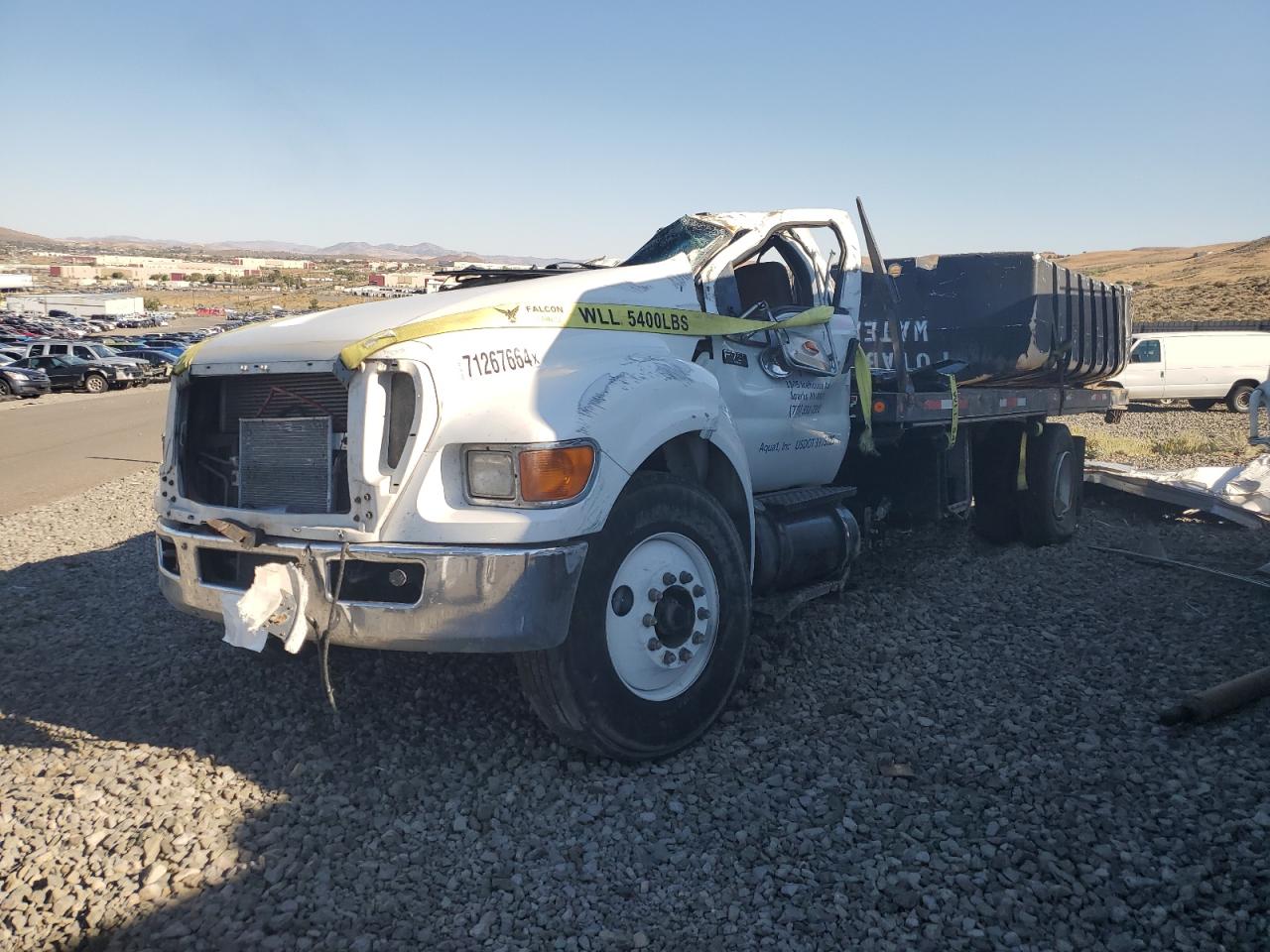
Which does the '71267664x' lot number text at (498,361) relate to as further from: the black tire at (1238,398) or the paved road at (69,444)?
the black tire at (1238,398)

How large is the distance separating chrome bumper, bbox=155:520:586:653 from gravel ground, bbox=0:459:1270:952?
0.64 meters

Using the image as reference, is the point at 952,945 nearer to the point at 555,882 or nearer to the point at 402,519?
the point at 555,882

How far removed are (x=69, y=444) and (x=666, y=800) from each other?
17528 millimetres

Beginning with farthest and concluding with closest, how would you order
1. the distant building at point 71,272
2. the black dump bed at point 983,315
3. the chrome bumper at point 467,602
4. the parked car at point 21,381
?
1. the distant building at point 71,272
2. the parked car at point 21,381
3. the black dump bed at point 983,315
4. the chrome bumper at point 467,602

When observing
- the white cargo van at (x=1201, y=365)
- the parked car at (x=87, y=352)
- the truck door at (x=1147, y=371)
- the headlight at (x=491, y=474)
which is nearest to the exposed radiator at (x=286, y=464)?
the headlight at (x=491, y=474)

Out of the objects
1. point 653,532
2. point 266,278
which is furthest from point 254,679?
point 266,278

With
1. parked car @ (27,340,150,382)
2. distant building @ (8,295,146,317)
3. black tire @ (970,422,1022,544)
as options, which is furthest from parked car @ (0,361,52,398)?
distant building @ (8,295,146,317)

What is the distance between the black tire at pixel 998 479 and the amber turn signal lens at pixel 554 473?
518 cm

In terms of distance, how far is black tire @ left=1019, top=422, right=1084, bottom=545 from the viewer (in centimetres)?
802

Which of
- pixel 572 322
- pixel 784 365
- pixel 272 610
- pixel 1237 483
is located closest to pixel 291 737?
pixel 272 610

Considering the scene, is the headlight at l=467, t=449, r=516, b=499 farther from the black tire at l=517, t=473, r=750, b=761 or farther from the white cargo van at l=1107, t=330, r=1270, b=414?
the white cargo van at l=1107, t=330, r=1270, b=414

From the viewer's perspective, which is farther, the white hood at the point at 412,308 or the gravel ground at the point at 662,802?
the white hood at the point at 412,308

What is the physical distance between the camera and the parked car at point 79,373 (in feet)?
109

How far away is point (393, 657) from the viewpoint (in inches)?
205
